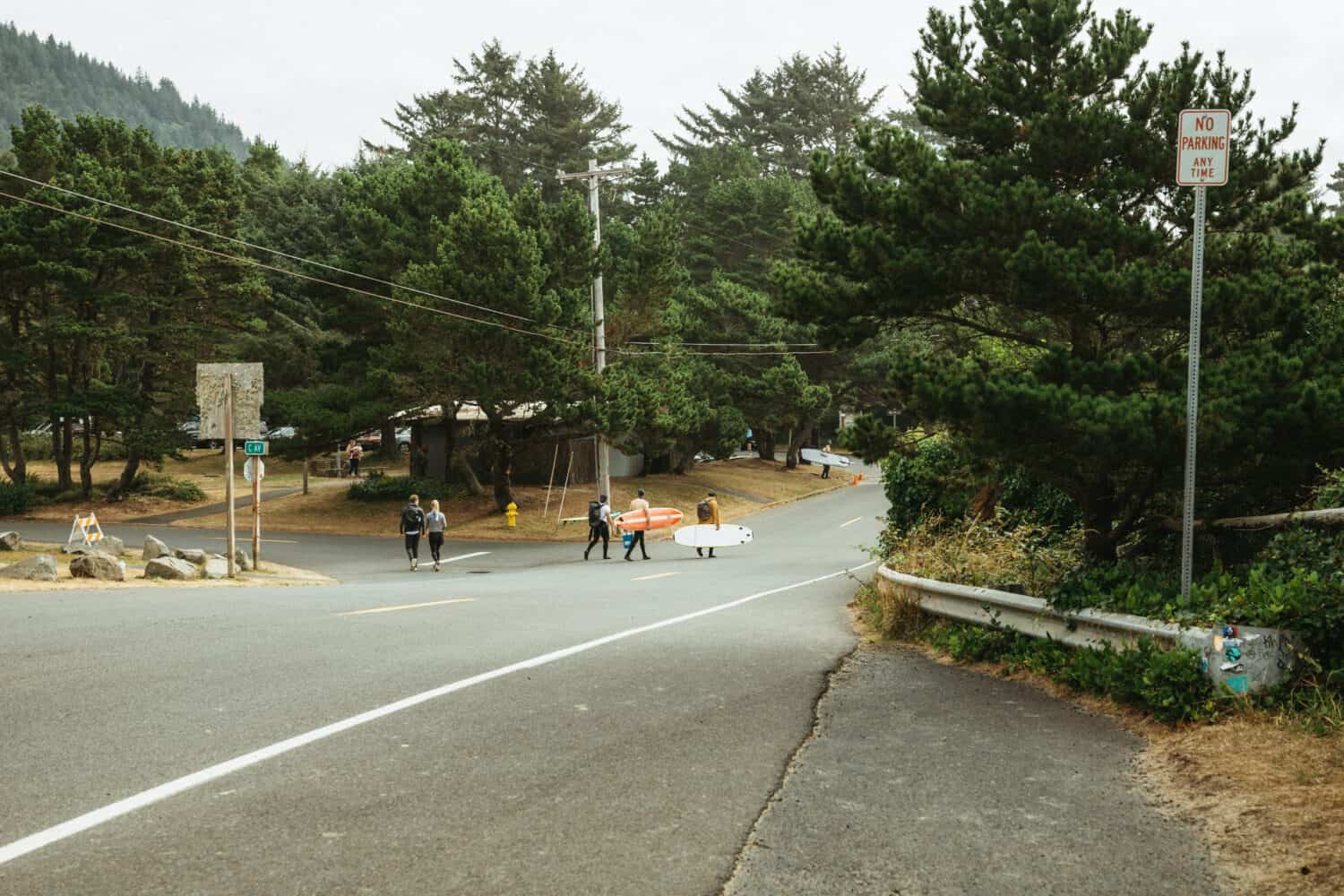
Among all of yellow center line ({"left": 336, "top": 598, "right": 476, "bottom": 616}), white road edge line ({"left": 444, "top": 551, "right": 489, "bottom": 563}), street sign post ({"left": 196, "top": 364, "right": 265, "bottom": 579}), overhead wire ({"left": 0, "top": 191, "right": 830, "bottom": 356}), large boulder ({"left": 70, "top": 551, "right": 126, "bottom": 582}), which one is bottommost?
white road edge line ({"left": 444, "top": 551, "right": 489, "bottom": 563})

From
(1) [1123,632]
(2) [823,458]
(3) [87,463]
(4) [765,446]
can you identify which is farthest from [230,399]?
(4) [765,446]

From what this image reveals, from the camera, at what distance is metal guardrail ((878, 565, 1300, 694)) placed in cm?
643

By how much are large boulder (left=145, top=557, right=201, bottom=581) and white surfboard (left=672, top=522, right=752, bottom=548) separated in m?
14.3

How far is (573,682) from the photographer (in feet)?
26.4

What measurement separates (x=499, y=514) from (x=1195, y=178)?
1339 inches

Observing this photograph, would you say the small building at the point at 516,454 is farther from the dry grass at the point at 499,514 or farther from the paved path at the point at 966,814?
the paved path at the point at 966,814

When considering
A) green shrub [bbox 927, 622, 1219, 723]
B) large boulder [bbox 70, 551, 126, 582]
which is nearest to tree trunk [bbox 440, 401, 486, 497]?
large boulder [bbox 70, 551, 126, 582]

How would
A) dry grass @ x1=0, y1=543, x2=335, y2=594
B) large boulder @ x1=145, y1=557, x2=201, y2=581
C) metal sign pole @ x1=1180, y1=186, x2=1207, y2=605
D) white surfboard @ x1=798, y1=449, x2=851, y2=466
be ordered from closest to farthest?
metal sign pole @ x1=1180, y1=186, x2=1207, y2=605
dry grass @ x1=0, y1=543, x2=335, y2=594
large boulder @ x1=145, y1=557, x2=201, y2=581
white surfboard @ x1=798, y1=449, x2=851, y2=466

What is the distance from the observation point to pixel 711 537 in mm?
32562

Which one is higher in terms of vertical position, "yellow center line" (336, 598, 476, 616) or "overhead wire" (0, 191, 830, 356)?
"overhead wire" (0, 191, 830, 356)

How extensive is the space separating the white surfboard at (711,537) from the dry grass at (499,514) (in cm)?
601

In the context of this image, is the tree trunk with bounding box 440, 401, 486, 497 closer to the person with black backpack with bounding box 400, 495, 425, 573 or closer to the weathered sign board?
the person with black backpack with bounding box 400, 495, 425, 573

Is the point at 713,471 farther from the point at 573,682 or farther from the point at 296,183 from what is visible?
the point at 573,682

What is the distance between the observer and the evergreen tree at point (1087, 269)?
8539 mm
